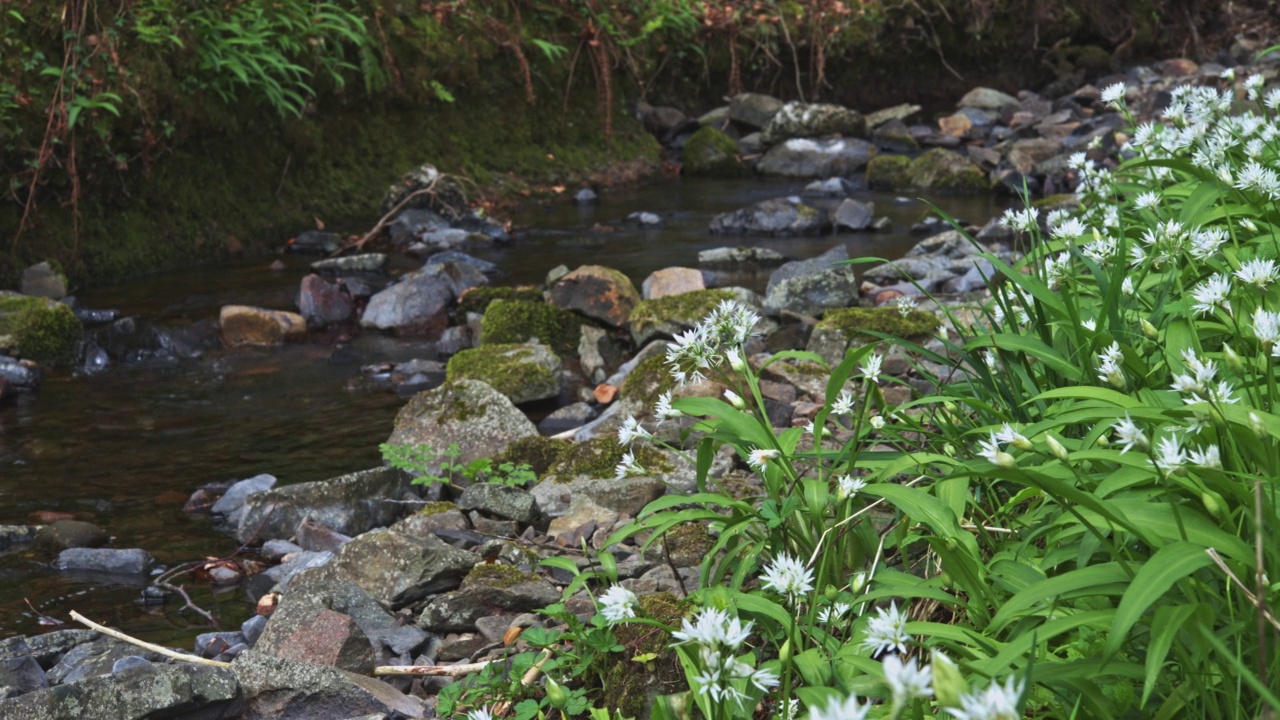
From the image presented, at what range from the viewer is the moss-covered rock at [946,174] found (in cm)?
1104

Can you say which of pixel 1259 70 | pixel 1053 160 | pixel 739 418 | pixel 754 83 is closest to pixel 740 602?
pixel 739 418

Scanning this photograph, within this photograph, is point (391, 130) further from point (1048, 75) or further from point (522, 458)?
point (1048, 75)

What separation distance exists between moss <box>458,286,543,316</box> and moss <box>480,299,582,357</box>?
417 mm

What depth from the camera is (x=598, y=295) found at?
696cm

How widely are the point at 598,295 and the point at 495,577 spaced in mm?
4050

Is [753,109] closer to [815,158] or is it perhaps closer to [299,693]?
[815,158]

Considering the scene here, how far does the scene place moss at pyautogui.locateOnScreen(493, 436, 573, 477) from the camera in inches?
176

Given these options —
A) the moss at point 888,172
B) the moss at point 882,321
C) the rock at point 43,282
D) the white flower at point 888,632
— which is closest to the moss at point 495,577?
the white flower at point 888,632

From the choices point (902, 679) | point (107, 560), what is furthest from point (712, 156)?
point (902, 679)

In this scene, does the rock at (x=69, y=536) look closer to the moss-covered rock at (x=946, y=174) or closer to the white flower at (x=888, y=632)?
the white flower at (x=888, y=632)

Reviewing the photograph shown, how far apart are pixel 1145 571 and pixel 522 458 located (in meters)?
3.30

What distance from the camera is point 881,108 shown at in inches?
589

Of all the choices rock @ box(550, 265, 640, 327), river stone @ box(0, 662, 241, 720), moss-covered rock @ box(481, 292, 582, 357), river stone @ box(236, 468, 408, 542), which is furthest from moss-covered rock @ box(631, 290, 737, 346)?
river stone @ box(0, 662, 241, 720)

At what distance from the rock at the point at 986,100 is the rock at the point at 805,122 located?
2.36 m
